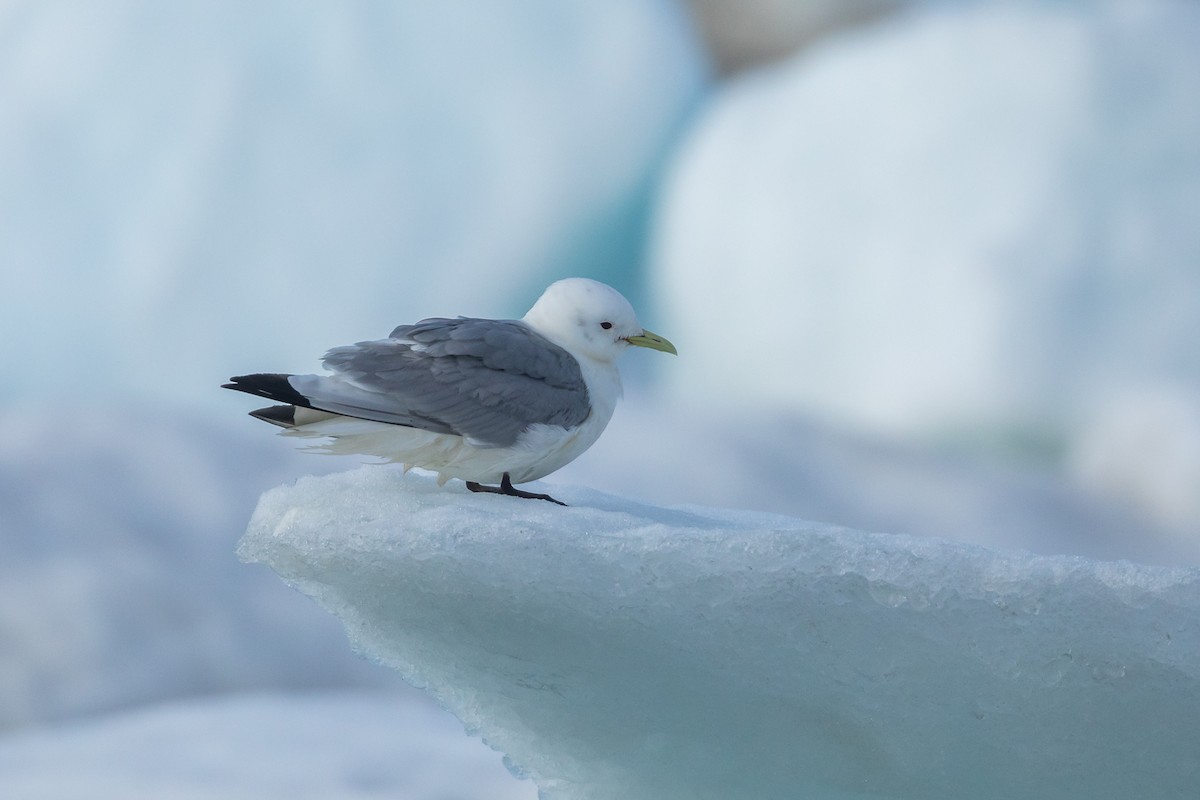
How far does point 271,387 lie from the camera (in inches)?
32.5

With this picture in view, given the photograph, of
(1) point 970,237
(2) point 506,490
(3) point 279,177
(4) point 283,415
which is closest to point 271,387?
(4) point 283,415

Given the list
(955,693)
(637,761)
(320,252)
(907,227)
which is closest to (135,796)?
(637,761)

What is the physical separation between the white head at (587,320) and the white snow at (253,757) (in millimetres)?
1033

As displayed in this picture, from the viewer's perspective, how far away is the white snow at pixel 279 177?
363 cm

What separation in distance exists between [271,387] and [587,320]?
248 mm

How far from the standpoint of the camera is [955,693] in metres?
0.81

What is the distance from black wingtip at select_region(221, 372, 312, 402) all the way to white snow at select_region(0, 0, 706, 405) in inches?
111

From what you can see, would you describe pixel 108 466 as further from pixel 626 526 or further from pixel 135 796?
pixel 626 526

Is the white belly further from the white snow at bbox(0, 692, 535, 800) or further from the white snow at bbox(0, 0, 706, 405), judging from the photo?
the white snow at bbox(0, 0, 706, 405)

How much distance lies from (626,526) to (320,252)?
3.07 metres

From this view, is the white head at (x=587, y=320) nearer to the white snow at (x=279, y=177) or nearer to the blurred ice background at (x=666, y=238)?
the blurred ice background at (x=666, y=238)

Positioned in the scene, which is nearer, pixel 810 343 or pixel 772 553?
pixel 772 553

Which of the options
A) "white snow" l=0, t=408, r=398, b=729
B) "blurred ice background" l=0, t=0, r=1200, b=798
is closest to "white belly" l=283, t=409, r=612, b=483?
"white snow" l=0, t=408, r=398, b=729

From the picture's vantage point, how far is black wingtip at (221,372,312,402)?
81 centimetres
